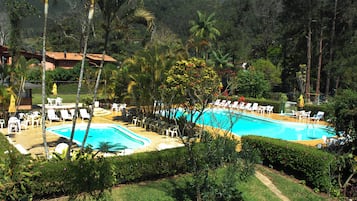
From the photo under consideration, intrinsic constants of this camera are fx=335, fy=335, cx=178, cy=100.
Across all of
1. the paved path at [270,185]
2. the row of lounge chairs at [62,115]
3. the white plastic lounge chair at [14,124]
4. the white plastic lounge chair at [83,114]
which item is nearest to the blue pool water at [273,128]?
the white plastic lounge chair at [83,114]

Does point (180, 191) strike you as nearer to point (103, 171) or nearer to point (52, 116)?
point (103, 171)

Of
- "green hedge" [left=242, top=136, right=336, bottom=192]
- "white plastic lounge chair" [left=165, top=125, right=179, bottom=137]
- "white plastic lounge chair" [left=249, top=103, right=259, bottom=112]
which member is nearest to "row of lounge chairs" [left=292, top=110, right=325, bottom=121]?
"white plastic lounge chair" [left=249, top=103, right=259, bottom=112]

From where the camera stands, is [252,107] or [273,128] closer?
[273,128]

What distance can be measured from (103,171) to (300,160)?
6.30 metres

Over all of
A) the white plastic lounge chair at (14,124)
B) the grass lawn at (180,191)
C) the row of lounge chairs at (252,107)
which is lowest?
the grass lawn at (180,191)

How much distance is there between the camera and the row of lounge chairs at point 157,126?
15.1m

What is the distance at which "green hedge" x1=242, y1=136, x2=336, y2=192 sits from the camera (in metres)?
9.12

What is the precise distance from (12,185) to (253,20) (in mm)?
55199

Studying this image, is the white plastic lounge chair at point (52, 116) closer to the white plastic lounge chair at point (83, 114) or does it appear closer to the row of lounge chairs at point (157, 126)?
the white plastic lounge chair at point (83, 114)

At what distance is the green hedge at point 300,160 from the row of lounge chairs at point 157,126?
4.68 meters

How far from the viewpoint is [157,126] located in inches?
629

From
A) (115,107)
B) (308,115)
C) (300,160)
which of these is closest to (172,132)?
(300,160)

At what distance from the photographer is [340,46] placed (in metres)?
32.4

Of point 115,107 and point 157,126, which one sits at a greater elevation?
point 115,107
